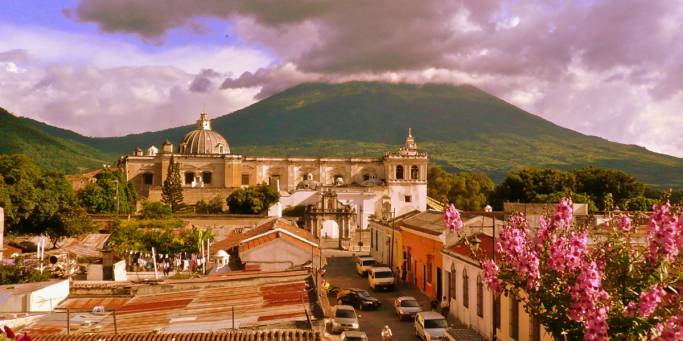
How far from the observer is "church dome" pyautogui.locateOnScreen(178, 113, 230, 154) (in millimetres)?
73125

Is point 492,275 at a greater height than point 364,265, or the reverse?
point 492,275

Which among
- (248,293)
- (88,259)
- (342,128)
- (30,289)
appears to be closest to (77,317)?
A: (30,289)

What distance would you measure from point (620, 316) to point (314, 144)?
137447mm

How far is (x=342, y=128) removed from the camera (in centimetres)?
16475

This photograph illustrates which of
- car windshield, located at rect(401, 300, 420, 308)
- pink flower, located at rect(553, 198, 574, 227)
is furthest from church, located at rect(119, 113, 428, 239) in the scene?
pink flower, located at rect(553, 198, 574, 227)

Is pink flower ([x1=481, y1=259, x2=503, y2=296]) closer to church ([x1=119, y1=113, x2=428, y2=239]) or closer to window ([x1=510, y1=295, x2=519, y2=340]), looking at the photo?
window ([x1=510, y1=295, x2=519, y2=340])

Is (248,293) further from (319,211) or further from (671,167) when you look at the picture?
(671,167)

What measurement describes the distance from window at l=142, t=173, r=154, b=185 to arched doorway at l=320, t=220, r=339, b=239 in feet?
84.9

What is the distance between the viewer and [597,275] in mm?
6332

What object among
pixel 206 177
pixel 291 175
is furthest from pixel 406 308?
pixel 291 175

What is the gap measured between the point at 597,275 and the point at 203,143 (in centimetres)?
6903

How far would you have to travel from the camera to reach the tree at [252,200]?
56.2 metres

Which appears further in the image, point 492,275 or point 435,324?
point 435,324

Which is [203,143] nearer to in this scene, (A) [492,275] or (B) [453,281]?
(B) [453,281]
